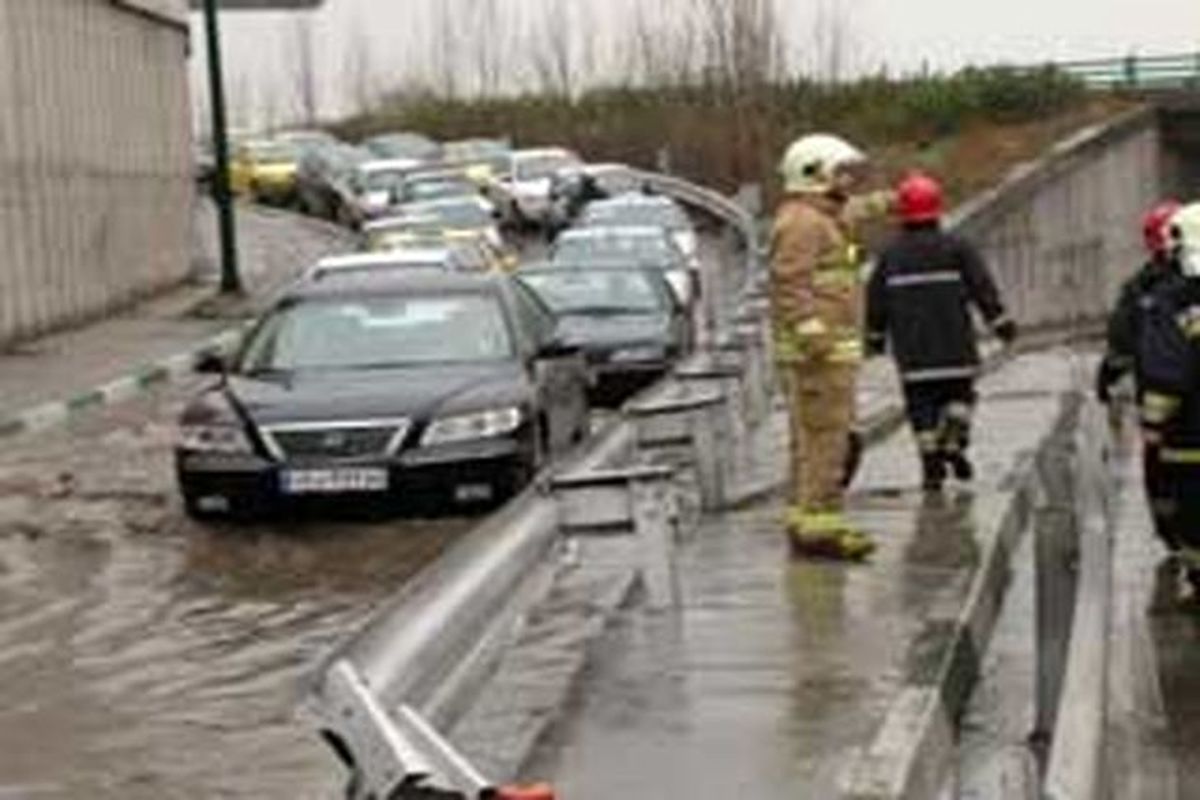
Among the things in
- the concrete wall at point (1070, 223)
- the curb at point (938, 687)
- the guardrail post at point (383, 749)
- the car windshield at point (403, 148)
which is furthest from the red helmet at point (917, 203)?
the car windshield at point (403, 148)

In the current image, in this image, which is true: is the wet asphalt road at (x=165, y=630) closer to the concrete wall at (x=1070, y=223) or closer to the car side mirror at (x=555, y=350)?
the car side mirror at (x=555, y=350)

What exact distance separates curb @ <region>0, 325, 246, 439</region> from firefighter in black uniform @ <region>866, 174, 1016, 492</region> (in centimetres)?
752

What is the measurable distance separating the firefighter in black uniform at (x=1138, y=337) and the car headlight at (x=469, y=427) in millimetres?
3383

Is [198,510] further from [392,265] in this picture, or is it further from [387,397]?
A: [392,265]

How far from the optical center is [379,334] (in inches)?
666

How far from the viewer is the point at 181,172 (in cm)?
4553

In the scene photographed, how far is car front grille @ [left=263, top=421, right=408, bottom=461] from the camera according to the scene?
1537cm

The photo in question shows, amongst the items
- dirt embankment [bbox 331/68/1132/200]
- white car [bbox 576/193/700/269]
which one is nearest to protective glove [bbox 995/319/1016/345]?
white car [bbox 576/193/700/269]

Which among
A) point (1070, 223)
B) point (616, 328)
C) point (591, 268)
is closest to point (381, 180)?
point (1070, 223)

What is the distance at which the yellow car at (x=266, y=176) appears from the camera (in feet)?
226

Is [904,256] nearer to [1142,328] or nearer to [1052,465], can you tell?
[1142,328]

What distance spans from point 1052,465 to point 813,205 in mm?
3404

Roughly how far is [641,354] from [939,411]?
11.1m

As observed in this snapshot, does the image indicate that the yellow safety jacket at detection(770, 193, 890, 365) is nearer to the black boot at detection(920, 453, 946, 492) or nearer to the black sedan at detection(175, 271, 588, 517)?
the black boot at detection(920, 453, 946, 492)
